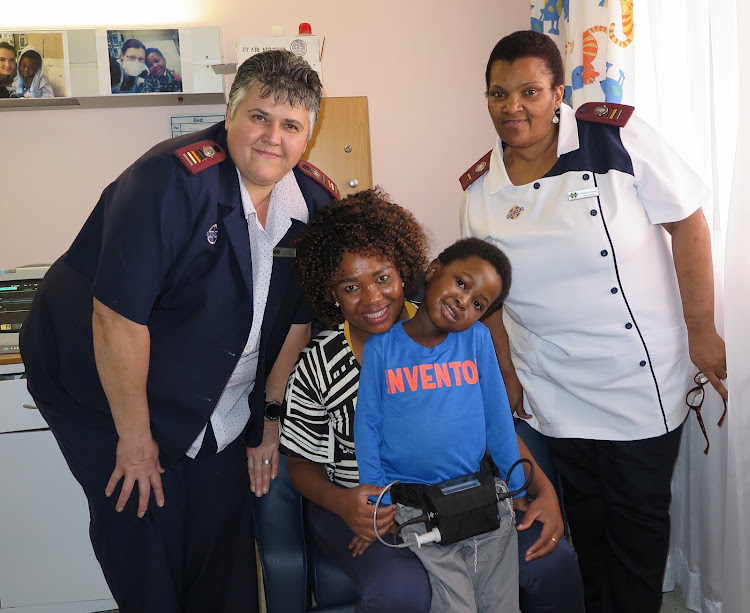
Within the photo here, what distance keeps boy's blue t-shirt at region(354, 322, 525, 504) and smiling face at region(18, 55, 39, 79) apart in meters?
2.17

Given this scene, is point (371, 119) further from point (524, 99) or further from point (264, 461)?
point (264, 461)

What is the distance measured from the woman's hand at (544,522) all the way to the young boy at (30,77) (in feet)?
8.17

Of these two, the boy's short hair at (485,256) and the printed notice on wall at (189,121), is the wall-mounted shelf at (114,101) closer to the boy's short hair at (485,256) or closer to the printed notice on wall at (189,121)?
the printed notice on wall at (189,121)

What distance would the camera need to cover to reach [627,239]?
1.46 m

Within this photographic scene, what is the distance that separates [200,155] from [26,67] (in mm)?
1853

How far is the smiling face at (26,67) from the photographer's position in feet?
8.80

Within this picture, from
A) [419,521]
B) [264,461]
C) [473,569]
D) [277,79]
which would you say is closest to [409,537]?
[419,521]

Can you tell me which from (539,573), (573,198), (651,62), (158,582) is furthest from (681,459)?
(158,582)

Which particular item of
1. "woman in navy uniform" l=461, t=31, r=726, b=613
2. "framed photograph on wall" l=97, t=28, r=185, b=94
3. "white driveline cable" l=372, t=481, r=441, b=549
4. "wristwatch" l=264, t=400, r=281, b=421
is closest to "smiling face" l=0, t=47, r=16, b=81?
"framed photograph on wall" l=97, t=28, r=185, b=94

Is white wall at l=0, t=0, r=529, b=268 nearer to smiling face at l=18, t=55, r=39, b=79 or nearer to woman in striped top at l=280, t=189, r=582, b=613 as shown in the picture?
smiling face at l=18, t=55, r=39, b=79

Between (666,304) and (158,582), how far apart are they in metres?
1.30

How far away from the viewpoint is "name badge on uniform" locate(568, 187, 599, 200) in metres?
1.45

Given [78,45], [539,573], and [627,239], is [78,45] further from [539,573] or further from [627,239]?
[539,573]

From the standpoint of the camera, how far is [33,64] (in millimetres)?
2689
